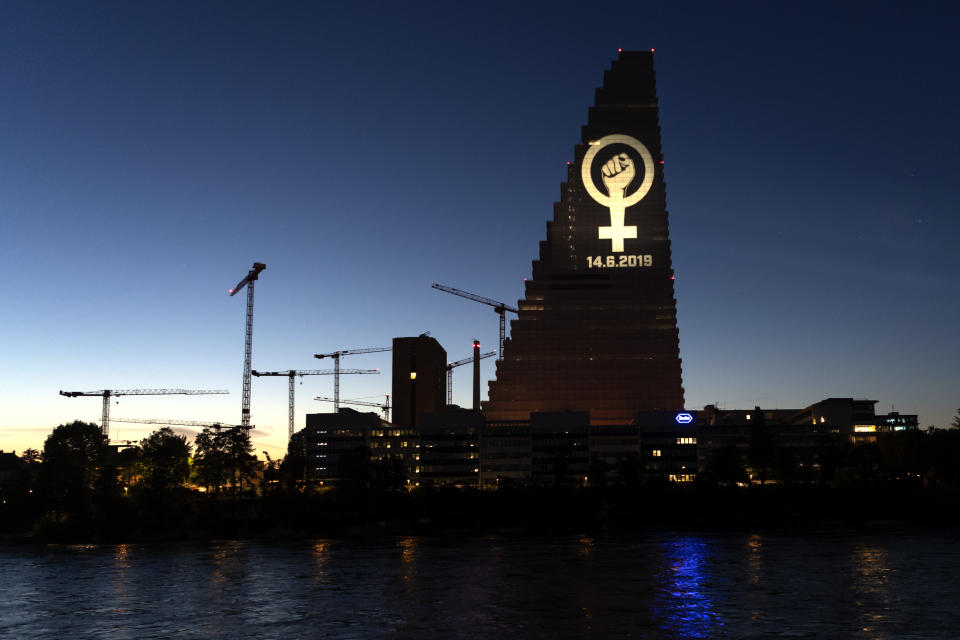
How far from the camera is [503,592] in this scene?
298 ft

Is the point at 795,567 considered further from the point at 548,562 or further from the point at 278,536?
the point at 278,536

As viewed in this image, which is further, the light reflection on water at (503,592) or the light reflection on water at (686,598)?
the light reflection on water at (503,592)

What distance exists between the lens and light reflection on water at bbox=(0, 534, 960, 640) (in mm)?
71688

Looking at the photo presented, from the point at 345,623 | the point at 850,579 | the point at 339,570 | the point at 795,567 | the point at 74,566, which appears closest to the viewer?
the point at 345,623

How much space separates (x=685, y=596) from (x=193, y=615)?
46.4 metres

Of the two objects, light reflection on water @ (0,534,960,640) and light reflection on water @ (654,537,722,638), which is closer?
light reflection on water @ (654,537,722,638)

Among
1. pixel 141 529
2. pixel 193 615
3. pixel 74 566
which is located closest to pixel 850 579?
pixel 193 615

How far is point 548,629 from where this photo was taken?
69.7 m

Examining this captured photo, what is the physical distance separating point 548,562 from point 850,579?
38.7m

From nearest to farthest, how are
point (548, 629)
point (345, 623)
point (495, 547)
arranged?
point (548, 629), point (345, 623), point (495, 547)

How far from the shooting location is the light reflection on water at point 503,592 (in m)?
71.7

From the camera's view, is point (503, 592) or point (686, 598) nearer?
point (686, 598)

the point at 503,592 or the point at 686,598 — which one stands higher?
the point at 686,598

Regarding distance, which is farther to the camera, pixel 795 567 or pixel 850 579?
pixel 795 567
